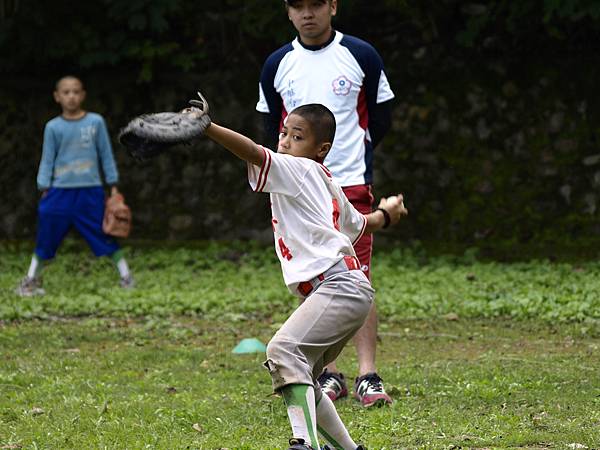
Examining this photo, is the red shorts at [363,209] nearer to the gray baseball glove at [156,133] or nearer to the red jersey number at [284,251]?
the red jersey number at [284,251]

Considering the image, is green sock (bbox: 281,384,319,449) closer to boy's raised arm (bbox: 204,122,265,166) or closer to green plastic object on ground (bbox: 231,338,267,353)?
boy's raised arm (bbox: 204,122,265,166)

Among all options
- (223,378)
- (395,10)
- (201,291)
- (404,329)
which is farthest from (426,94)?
(223,378)

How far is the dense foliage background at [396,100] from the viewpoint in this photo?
11.7m

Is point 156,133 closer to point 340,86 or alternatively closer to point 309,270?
point 309,270

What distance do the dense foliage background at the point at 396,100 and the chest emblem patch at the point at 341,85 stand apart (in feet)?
18.4

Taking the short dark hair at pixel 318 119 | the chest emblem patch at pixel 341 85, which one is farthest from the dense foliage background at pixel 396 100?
the short dark hair at pixel 318 119

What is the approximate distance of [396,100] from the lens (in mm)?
12141

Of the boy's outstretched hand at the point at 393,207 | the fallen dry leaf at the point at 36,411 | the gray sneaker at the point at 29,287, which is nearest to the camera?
the boy's outstretched hand at the point at 393,207

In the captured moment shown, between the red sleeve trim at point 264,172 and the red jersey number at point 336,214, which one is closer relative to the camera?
the red sleeve trim at point 264,172

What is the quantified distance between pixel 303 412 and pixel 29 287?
6030 mm

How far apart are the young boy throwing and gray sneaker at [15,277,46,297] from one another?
5.68 meters

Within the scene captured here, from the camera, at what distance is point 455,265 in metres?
10.9

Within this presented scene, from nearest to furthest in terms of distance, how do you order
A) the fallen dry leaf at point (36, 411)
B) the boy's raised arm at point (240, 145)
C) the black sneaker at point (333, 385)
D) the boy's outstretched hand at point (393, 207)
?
the boy's raised arm at point (240, 145) < the boy's outstretched hand at point (393, 207) < the fallen dry leaf at point (36, 411) < the black sneaker at point (333, 385)

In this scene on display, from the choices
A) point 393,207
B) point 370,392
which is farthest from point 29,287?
point 393,207
